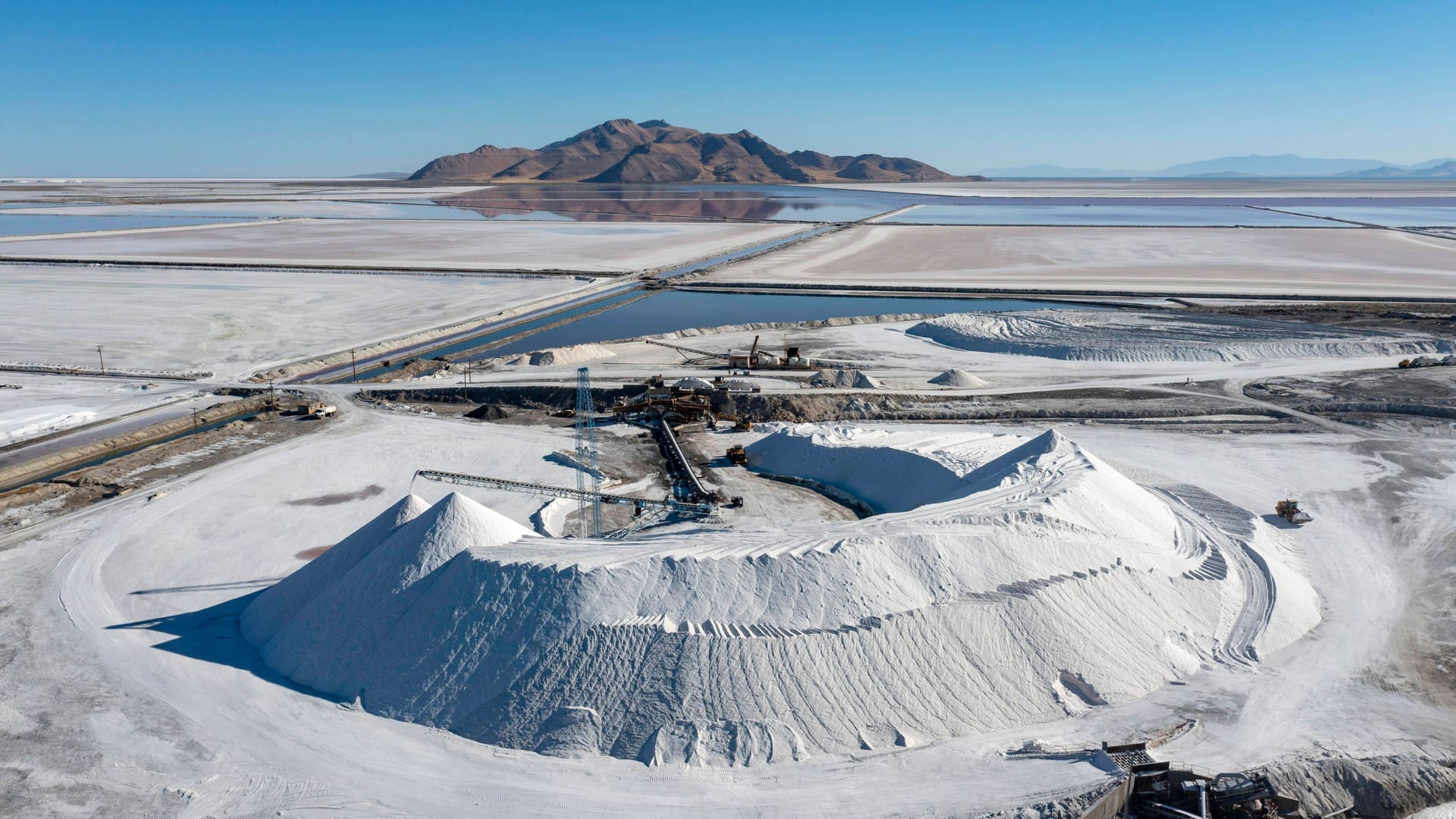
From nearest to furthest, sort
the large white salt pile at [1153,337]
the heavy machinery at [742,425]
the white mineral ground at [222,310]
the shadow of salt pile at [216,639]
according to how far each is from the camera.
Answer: the shadow of salt pile at [216,639], the heavy machinery at [742,425], the large white salt pile at [1153,337], the white mineral ground at [222,310]

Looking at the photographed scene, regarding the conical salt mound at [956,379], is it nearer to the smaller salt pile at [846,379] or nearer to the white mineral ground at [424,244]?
the smaller salt pile at [846,379]

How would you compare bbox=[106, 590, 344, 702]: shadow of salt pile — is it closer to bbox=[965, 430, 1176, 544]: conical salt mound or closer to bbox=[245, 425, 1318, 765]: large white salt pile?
bbox=[245, 425, 1318, 765]: large white salt pile

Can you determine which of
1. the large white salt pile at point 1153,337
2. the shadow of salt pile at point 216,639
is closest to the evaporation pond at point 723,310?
the large white salt pile at point 1153,337

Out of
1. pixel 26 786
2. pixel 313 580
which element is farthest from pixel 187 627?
pixel 26 786

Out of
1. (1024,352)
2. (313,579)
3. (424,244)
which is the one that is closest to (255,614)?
(313,579)


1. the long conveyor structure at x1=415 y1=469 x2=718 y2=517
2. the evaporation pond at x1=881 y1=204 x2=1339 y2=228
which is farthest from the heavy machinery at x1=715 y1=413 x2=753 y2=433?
the evaporation pond at x1=881 y1=204 x2=1339 y2=228

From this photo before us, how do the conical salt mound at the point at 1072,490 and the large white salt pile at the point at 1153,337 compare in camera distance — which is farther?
the large white salt pile at the point at 1153,337

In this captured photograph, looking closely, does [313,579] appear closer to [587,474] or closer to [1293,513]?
[587,474]

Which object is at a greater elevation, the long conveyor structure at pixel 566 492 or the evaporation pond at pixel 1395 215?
the evaporation pond at pixel 1395 215
